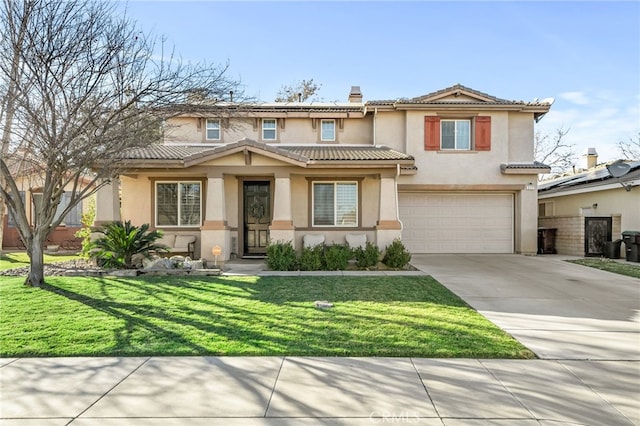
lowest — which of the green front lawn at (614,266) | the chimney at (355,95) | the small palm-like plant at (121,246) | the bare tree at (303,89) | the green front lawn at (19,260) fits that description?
the green front lawn at (19,260)

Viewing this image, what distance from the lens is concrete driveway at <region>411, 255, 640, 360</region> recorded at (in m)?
5.46

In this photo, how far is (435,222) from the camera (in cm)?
1669

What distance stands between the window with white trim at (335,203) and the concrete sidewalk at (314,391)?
9944 mm

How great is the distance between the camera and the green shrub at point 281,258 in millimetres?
11852

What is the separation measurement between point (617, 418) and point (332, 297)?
5205 millimetres

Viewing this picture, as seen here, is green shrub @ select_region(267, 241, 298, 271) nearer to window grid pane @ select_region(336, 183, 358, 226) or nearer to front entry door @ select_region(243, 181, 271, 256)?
front entry door @ select_region(243, 181, 271, 256)

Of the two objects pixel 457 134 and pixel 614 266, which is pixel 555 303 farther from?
pixel 457 134

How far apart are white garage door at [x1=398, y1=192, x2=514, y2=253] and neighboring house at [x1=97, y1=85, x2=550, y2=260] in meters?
0.04

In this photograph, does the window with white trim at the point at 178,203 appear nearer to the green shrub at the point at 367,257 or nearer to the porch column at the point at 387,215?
the green shrub at the point at 367,257

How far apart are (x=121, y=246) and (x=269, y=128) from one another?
25.9 feet

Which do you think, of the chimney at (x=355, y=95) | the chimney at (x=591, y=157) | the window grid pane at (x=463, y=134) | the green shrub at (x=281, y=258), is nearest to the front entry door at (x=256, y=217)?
the green shrub at (x=281, y=258)

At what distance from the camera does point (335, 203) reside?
48.3ft

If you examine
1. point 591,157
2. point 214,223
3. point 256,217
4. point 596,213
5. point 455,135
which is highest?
point 591,157

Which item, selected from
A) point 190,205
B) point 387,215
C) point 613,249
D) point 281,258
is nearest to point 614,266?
point 613,249
